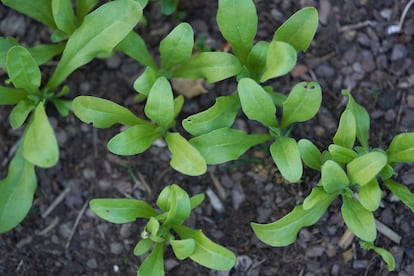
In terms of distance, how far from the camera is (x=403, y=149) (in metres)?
1.81

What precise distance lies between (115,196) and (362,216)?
944 mm

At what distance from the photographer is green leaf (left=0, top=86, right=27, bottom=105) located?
1960 millimetres

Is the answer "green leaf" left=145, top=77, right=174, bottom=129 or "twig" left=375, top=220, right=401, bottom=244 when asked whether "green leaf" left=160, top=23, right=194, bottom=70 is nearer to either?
"green leaf" left=145, top=77, right=174, bottom=129

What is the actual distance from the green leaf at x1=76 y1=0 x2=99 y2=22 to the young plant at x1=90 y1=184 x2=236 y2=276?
67 cm

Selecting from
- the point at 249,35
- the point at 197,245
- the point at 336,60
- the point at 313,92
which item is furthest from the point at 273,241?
the point at 336,60

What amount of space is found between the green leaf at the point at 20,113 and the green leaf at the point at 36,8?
315mm

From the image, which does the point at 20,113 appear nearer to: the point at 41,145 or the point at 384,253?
the point at 41,145

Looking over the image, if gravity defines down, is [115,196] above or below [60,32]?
below

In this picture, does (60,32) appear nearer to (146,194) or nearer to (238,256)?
(146,194)

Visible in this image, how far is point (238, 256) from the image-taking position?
210 cm

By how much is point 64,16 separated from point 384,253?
132cm

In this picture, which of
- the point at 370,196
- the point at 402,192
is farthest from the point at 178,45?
the point at 402,192

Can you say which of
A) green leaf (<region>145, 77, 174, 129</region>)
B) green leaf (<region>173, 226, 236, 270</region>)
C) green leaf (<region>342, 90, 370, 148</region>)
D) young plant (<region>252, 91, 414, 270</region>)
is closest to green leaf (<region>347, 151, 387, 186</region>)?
young plant (<region>252, 91, 414, 270</region>)

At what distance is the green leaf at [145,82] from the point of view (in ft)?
6.00
